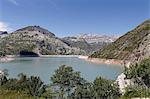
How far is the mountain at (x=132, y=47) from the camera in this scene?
5104 inches

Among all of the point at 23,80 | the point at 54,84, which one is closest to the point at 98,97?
the point at 54,84

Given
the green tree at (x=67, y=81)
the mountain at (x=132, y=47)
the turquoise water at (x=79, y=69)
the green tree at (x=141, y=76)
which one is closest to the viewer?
the green tree at (x=67, y=81)

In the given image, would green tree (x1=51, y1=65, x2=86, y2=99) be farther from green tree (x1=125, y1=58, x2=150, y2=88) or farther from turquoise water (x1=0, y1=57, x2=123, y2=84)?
turquoise water (x1=0, y1=57, x2=123, y2=84)

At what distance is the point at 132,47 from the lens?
148875mm

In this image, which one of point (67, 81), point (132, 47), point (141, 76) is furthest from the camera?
point (132, 47)

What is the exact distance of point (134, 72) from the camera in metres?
52.4

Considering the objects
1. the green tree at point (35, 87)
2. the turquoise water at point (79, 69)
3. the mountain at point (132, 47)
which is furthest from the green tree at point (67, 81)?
the mountain at point (132, 47)

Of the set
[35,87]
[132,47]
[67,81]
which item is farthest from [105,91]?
[132,47]

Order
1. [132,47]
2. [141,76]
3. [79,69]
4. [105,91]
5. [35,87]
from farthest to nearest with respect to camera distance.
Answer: [132,47] → [79,69] → [141,76] → [35,87] → [105,91]

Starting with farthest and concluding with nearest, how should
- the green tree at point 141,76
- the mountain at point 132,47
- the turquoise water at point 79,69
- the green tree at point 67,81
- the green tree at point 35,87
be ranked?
the mountain at point 132,47 → the turquoise water at point 79,69 → the green tree at point 141,76 → the green tree at point 67,81 → the green tree at point 35,87

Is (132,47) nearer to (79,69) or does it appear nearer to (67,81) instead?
(79,69)

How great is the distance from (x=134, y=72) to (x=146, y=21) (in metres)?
135

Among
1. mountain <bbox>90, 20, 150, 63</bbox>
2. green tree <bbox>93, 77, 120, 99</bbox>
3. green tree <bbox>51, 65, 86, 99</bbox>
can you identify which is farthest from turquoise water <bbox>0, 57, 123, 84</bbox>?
green tree <bbox>93, 77, 120, 99</bbox>

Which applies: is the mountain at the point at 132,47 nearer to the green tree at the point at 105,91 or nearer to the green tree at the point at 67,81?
the green tree at the point at 67,81
